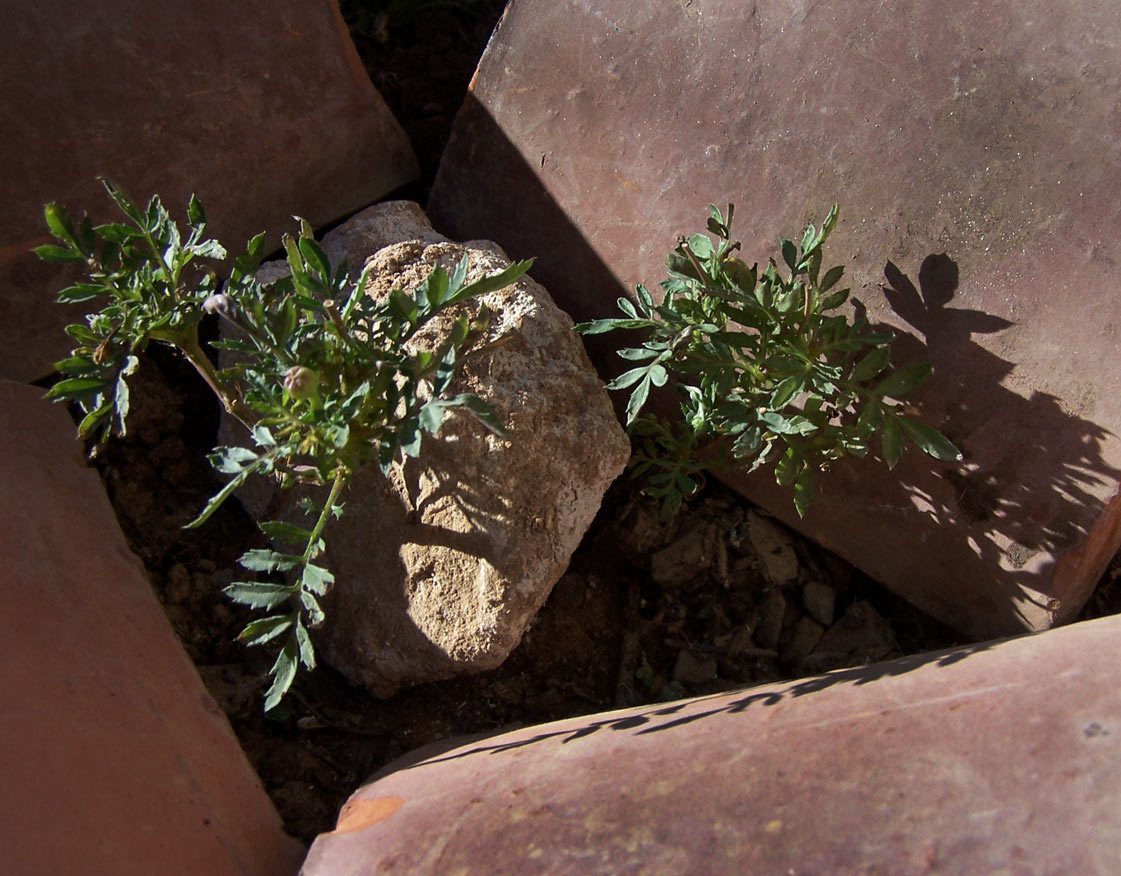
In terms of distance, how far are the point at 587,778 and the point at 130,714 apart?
2.53 feet

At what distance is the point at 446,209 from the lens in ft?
8.55

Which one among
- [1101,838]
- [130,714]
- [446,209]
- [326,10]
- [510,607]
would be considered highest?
[326,10]

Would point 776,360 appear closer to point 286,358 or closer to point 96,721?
point 286,358

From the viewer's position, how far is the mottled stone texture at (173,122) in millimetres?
2219

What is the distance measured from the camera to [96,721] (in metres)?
1.58

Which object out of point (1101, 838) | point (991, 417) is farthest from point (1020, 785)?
point (991, 417)

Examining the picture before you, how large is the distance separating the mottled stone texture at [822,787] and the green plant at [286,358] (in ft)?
1.39

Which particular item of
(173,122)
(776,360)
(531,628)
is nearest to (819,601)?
(531,628)

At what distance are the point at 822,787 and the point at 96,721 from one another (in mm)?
1117

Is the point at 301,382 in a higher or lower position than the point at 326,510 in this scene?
higher

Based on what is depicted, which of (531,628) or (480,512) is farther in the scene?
(531,628)

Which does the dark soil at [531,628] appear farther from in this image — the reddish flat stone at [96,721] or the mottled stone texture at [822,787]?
the mottled stone texture at [822,787]

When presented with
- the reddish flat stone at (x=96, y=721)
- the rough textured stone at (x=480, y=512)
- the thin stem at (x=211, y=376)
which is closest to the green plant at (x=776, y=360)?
the rough textured stone at (x=480, y=512)

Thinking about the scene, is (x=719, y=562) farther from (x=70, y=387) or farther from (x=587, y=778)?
(x=70, y=387)
